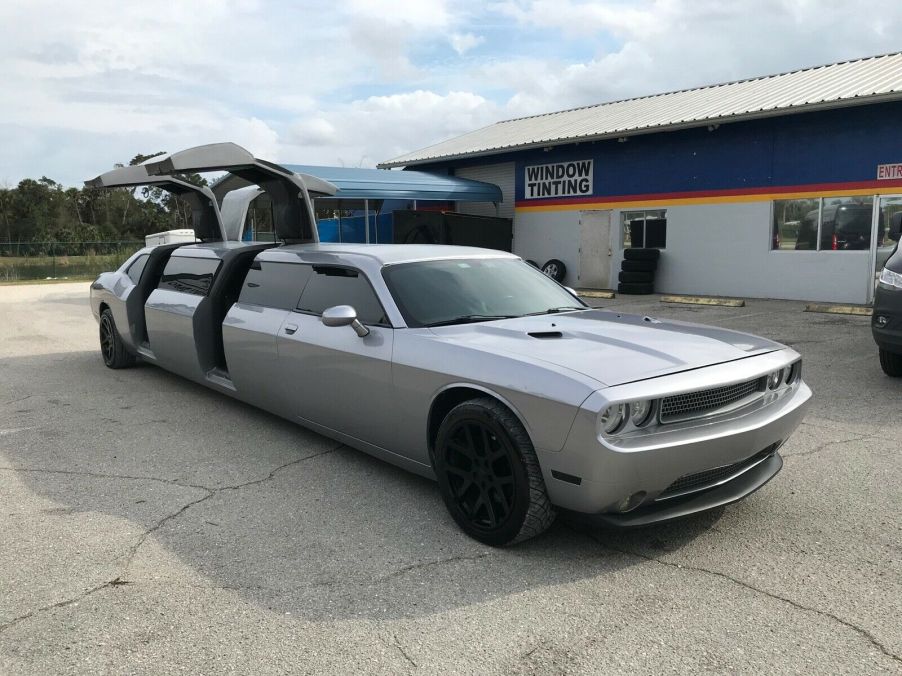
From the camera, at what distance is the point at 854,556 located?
3434 mm

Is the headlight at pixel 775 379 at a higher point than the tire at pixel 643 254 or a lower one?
lower

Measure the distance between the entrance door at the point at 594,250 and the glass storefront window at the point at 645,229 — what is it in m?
0.51

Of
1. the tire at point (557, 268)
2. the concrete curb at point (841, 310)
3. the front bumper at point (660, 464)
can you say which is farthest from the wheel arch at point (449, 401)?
the tire at point (557, 268)

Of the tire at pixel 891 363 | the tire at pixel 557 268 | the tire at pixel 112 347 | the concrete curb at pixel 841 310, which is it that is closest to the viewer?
the tire at pixel 891 363

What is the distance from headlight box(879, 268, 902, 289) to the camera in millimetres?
6810

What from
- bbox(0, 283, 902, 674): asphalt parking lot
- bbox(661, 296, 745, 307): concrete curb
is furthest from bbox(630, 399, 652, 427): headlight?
bbox(661, 296, 745, 307): concrete curb

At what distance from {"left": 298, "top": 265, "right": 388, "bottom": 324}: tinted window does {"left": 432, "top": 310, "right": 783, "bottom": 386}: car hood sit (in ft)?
1.94

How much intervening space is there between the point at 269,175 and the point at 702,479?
5543 millimetres

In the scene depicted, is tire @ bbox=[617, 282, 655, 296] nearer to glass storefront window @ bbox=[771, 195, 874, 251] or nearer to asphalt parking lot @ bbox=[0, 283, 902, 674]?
glass storefront window @ bbox=[771, 195, 874, 251]

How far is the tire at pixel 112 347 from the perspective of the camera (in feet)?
27.2

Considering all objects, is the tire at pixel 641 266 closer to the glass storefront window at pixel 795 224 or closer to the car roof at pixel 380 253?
the glass storefront window at pixel 795 224

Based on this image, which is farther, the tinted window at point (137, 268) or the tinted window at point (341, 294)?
the tinted window at point (137, 268)

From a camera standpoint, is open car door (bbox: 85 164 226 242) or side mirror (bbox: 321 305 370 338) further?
open car door (bbox: 85 164 226 242)

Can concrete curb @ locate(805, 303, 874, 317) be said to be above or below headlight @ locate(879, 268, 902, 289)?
below
